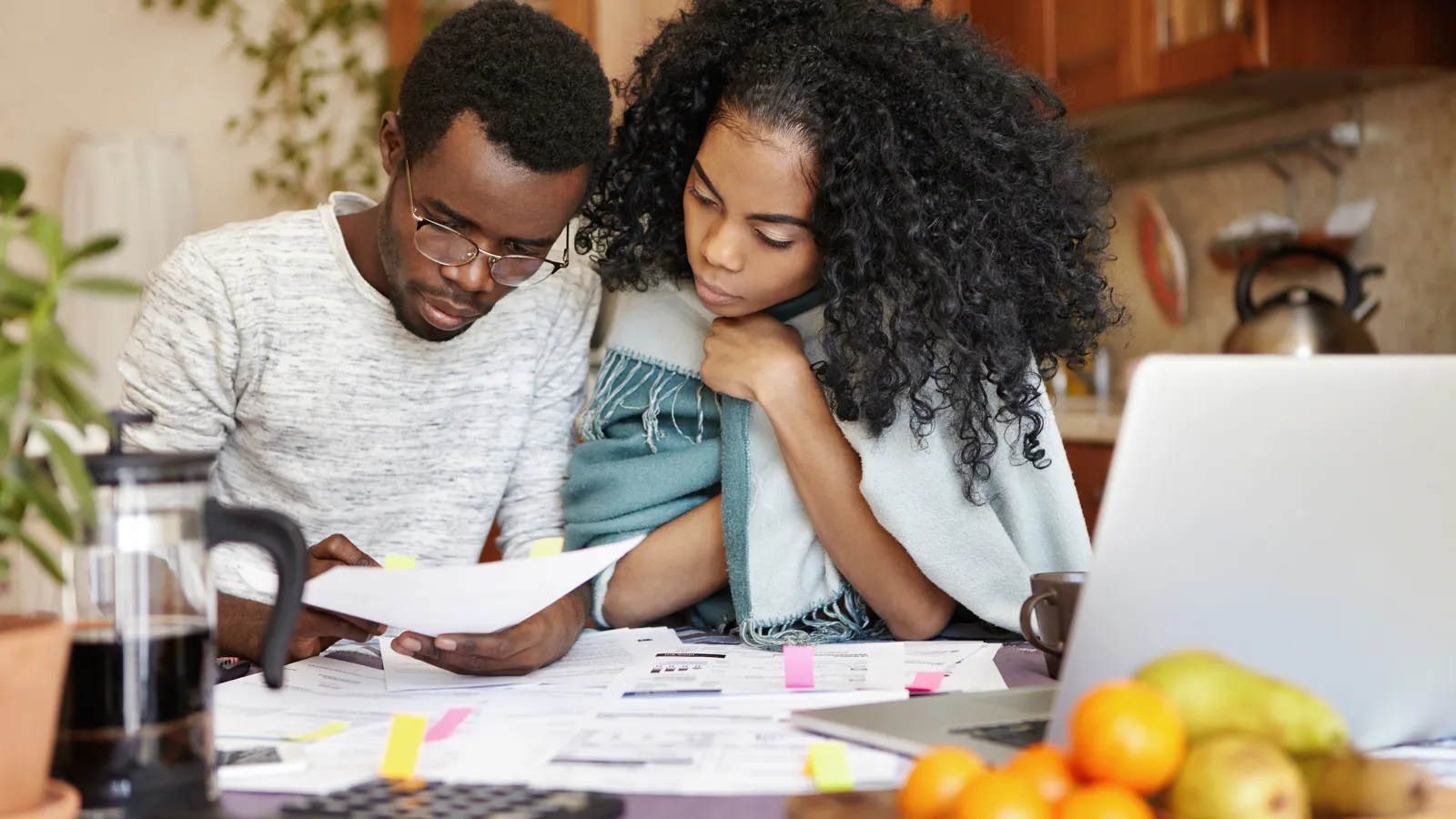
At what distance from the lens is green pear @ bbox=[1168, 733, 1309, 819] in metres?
0.59

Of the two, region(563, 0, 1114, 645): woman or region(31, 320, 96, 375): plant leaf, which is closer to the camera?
region(31, 320, 96, 375): plant leaf

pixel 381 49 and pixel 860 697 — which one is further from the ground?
pixel 381 49

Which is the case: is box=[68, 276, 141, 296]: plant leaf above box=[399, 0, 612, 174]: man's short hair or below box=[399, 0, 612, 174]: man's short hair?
below

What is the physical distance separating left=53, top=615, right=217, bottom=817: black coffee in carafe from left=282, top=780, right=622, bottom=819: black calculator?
63 mm

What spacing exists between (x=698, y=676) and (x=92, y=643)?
0.52m

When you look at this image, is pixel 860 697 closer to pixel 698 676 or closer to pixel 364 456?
pixel 698 676

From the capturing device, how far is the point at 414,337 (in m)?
1.59

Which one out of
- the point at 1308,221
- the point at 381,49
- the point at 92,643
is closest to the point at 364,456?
the point at 92,643

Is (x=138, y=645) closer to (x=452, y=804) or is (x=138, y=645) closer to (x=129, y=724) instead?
(x=129, y=724)

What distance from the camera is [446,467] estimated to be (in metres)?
1.64

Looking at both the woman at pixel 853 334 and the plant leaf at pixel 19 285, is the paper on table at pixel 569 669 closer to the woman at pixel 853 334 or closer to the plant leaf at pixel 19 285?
the woman at pixel 853 334

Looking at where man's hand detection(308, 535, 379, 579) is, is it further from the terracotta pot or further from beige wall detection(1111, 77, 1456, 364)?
beige wall detection(1111, 77, 1456, 364)

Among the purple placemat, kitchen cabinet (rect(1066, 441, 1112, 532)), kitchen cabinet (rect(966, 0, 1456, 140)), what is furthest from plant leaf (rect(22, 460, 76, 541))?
kitchen cabinet (rect(1066, 441, 1112, 532))

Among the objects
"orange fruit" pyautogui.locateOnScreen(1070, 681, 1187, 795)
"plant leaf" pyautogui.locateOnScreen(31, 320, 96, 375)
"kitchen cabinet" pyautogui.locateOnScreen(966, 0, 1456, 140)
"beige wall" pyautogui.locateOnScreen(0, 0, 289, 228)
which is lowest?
"orange fruit" pyautogui.locateOnScreen(1070, 681, 1187, 795)
